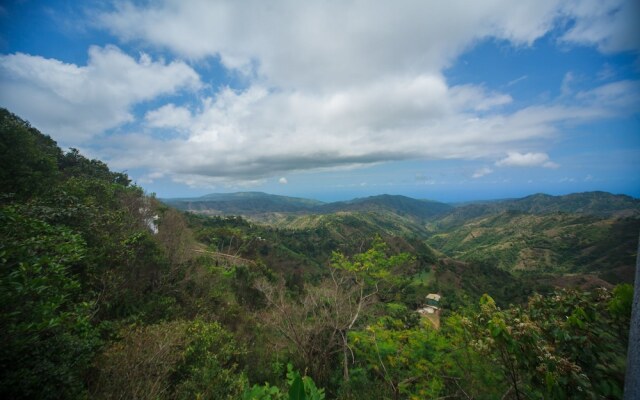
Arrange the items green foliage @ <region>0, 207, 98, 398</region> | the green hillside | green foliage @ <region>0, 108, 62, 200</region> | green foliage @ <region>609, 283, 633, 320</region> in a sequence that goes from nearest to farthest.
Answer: green foliage @ <region>609, 283, 633, 320</region>, green foliage @ <region>0, 207, 98, 398</region>, green foliage @ <region>0, 108, 62, 200</region>, the green hillside

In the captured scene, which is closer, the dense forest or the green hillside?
the dense forest

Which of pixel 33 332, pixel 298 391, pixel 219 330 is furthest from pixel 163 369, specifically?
pixel 298 391

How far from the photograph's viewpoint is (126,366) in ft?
21.2

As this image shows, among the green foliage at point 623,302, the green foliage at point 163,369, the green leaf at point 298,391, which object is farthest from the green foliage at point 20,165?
the green foliage at point 623,302

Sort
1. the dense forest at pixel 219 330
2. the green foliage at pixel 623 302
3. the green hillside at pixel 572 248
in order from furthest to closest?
the green hillside at pixel 572 248 < the dense forest at pixel 219 330 < the green foliage at pixel 623 302

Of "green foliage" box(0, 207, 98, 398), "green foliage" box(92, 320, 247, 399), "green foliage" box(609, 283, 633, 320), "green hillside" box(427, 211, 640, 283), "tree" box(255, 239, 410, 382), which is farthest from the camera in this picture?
"green hillside" box(427, 211, 640, 283)

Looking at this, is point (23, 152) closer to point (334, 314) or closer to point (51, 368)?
point (51, 368)

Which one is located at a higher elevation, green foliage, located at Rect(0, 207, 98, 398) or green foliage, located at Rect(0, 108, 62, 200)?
green foliage, located at Rect(0, 108, 62, 200)

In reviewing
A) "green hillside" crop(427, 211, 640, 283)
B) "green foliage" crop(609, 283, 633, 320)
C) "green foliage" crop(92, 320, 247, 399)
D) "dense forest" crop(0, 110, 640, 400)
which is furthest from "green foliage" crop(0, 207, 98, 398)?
"green hillside" crop(427, 211, 640, 283)

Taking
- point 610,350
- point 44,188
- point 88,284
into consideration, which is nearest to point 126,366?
point 88,284

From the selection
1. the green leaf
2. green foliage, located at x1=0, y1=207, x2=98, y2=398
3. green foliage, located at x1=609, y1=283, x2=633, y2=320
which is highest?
green foliage, located at x1=609, y1=283, x2=633, y2=320

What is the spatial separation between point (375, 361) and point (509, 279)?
280 ft

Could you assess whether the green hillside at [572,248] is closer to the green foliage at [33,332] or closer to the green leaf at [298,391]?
the green leaf at [298,391]

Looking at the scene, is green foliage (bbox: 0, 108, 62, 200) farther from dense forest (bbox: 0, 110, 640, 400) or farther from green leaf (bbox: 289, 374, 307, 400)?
green leaf (bbox: 289, 374, 307, 400)
